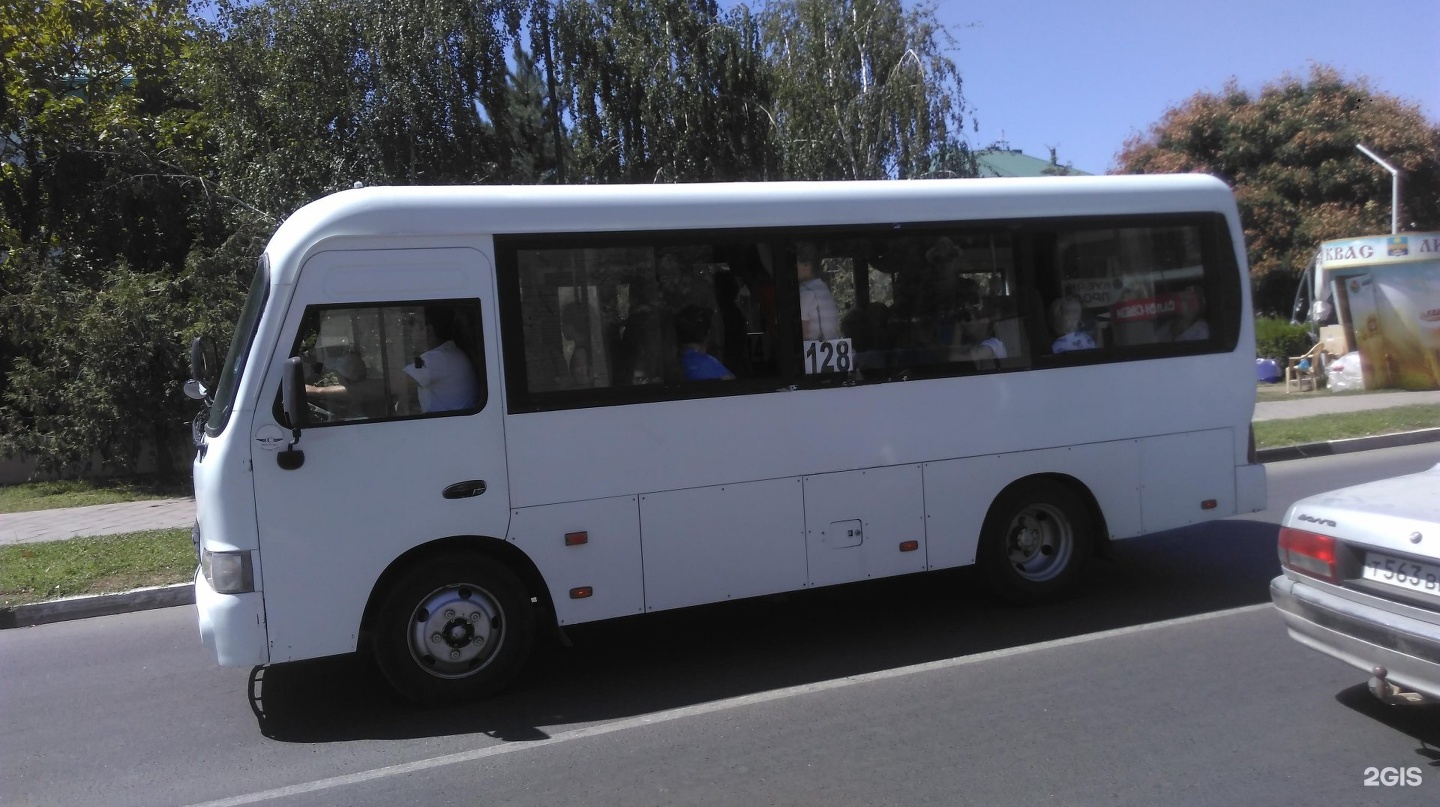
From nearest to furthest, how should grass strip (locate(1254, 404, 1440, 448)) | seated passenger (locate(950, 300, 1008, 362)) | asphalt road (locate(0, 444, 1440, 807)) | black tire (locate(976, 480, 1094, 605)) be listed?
asphalt road (locate(0, 444, 1440, 807)) < seated passenger (locate(950, 300, 1008, 362)) < black tire (locate(976, 480, 1094, 605)) < grass strip (locate(1254, 404, 1440, 448))

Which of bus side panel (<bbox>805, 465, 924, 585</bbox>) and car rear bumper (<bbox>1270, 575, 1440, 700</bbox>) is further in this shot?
bus side panel (<bbox>805, 465, 924, 585</bbox>)

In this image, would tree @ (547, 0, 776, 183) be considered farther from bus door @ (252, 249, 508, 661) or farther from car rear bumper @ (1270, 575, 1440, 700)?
car rear bumper @ (1270, 575, 1440, 700)

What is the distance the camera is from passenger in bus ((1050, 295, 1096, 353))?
7.23 meters

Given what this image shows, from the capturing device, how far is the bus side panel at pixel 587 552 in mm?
5918

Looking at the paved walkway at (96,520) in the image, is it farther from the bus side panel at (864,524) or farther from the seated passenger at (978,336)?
the seated passenger at (978,336)

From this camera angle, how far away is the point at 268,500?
543cm

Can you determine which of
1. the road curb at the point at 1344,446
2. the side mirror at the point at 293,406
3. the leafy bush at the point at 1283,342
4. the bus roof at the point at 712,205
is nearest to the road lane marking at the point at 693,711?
the side mirror at the point at 293,406

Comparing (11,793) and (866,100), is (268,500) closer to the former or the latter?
(11,793)

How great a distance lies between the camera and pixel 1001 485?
703 centimetres

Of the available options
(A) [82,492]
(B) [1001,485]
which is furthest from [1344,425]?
(A) [82,492]

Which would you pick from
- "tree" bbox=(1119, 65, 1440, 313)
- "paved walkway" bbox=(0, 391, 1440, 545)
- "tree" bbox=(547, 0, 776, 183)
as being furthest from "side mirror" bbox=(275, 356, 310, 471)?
"tree" bbox=(1119, 65, 1440, 313)

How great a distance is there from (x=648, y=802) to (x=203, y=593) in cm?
278

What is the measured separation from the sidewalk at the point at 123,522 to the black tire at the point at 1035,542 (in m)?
6.65

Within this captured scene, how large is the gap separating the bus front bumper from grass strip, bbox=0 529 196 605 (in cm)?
427
